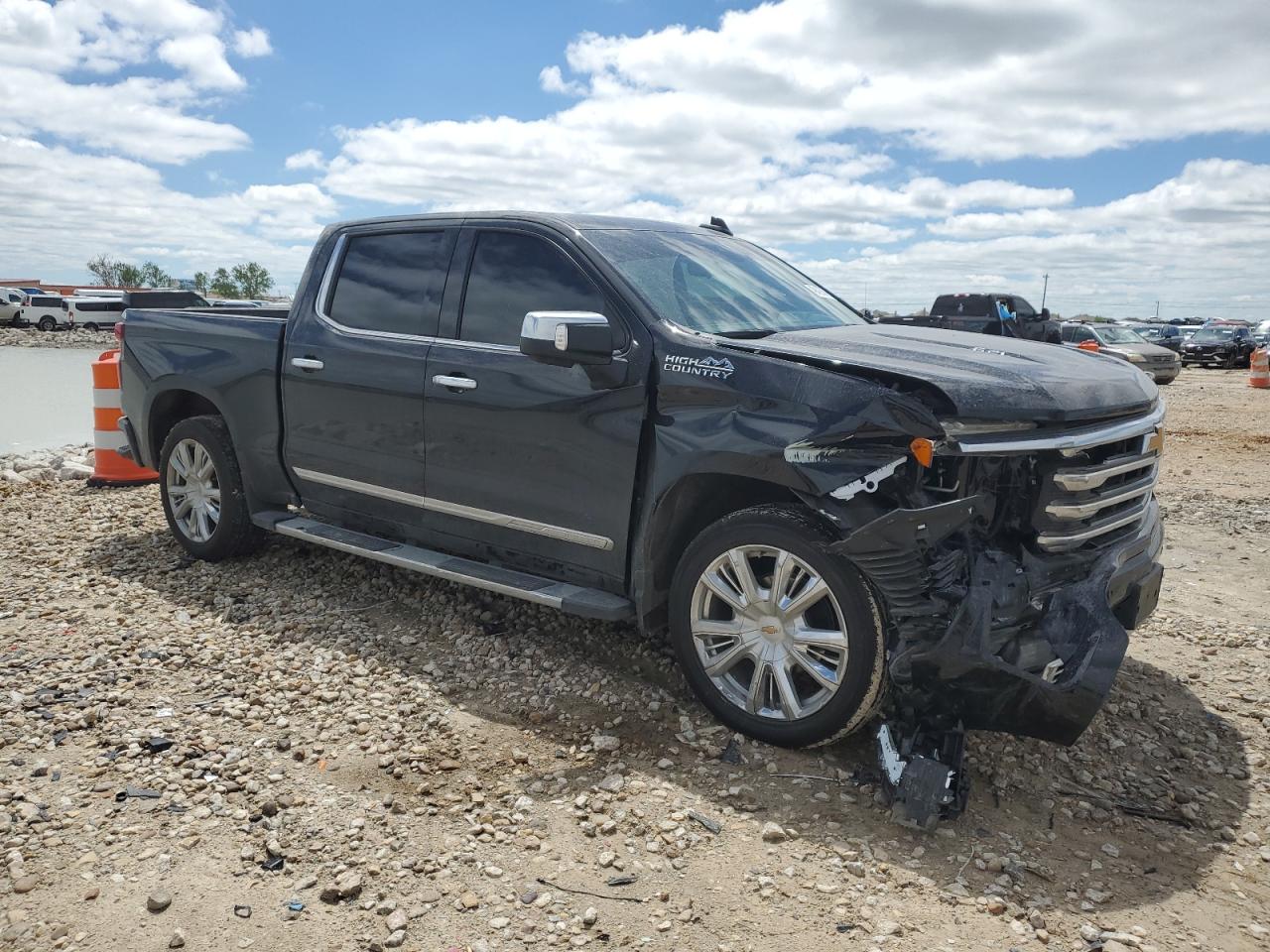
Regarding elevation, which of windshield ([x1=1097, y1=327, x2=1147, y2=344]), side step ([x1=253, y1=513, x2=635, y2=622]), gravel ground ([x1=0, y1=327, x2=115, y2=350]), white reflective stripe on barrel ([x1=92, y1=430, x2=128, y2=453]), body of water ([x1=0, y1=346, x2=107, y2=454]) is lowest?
gravel ground ([x1=0, y1=327, x2=115, y2=350])

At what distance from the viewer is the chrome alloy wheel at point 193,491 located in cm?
594

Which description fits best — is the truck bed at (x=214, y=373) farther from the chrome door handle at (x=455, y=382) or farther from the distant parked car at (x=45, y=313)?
the distant parked car at (x=45, y=313)

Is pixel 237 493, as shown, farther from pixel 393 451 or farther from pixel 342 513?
pixel 393 451

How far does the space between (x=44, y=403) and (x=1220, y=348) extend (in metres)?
31.9

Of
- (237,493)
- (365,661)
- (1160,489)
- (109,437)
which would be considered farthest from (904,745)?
(109,437)

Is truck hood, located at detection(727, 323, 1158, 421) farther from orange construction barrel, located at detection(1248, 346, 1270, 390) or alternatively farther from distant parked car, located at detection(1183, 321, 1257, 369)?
distant parked car, located at detection(1183, 321, 1257, 369)

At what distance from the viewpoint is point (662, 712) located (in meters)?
4.10

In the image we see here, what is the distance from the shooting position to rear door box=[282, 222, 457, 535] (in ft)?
15.8

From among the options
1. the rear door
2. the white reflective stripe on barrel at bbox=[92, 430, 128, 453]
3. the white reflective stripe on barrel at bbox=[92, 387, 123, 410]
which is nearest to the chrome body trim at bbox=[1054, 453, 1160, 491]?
the rear door

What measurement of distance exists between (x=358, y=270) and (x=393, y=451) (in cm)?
106

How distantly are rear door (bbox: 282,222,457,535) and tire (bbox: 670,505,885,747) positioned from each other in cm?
165

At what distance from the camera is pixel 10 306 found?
153 feet

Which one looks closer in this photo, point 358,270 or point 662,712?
point 662,712

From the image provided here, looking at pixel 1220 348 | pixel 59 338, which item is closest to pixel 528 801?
pixel 1220 348
